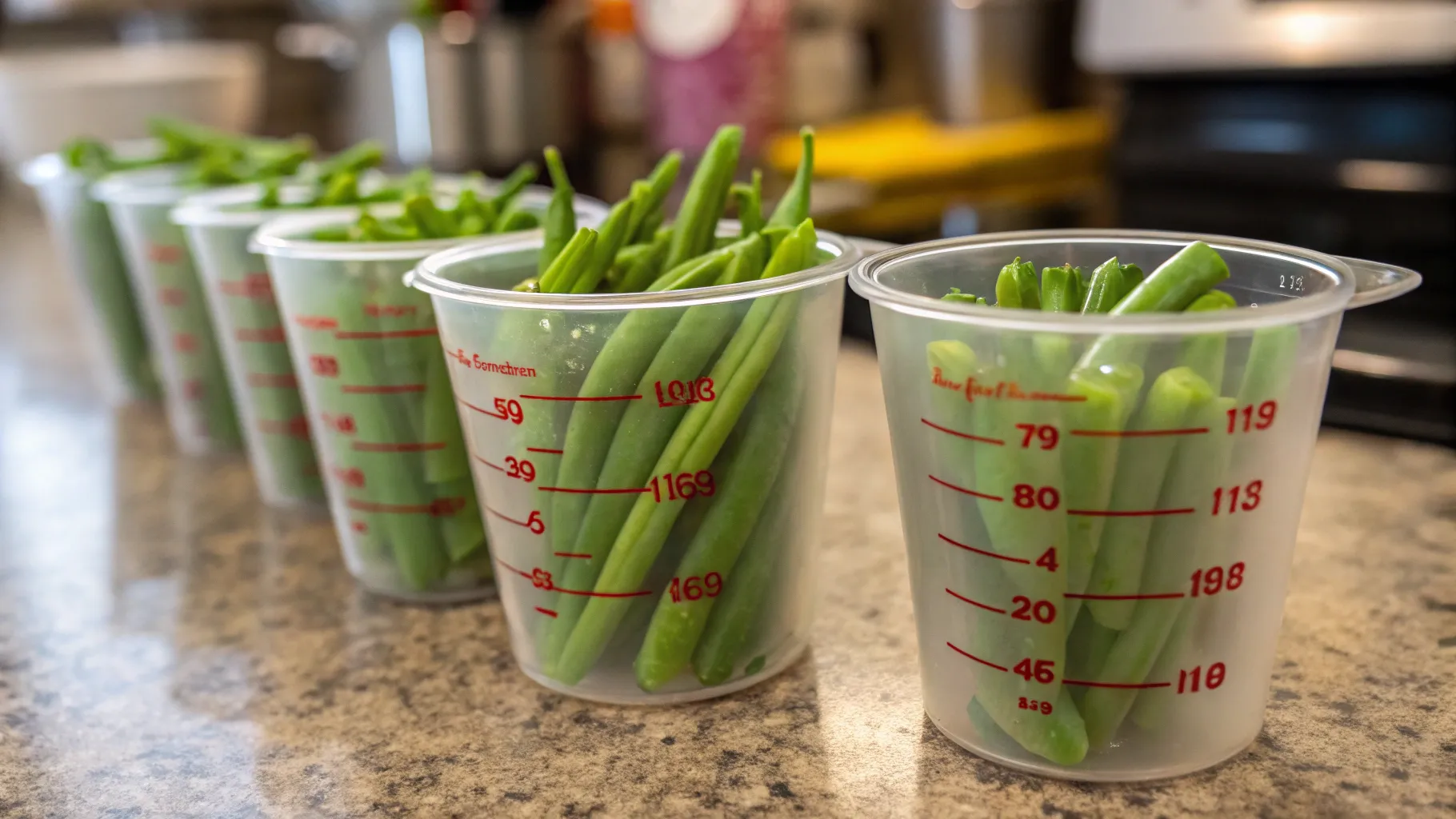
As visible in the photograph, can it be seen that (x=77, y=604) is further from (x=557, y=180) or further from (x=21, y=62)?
(x=21, y=62)

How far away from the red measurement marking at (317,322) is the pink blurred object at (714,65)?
3.08 ft

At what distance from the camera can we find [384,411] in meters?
0.74

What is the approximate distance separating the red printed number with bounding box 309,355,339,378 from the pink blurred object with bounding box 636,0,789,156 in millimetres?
939

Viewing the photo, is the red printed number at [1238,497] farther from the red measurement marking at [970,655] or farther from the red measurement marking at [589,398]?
the red measurement marking at [589,398]

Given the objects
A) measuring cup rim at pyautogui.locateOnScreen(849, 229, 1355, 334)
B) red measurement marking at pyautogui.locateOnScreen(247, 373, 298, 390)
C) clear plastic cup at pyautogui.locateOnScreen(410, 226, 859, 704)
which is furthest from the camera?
red measurement marking at pyautogui.locateOnScreen(247, 373, 298, 390)

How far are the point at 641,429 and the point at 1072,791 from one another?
242 mm

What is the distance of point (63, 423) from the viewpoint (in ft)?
3.87

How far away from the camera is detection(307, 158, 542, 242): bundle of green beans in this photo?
0.73 metres

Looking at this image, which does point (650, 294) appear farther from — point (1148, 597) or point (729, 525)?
point (1148, 597)

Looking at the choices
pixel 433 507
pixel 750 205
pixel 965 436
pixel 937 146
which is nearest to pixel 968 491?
pixel 965 436

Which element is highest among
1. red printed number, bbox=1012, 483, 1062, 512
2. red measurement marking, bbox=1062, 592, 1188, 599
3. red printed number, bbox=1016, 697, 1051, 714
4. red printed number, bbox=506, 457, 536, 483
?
red printed number, bbox=1012, 483, 1062, 512

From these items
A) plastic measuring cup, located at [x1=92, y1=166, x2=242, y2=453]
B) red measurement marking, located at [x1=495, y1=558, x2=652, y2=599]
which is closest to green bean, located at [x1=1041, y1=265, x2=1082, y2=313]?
red measurement marking, located at [x1=495, y1=558, x2=652, y2=599]

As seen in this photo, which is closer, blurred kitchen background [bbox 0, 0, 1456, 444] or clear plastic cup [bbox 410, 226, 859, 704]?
clear plastic cup [bbox 410, 226, 859, 704]

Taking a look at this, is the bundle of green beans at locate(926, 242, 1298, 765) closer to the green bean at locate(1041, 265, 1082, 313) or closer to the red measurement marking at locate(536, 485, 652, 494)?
the green bean at locate(1041, 265, 1082, 313)
